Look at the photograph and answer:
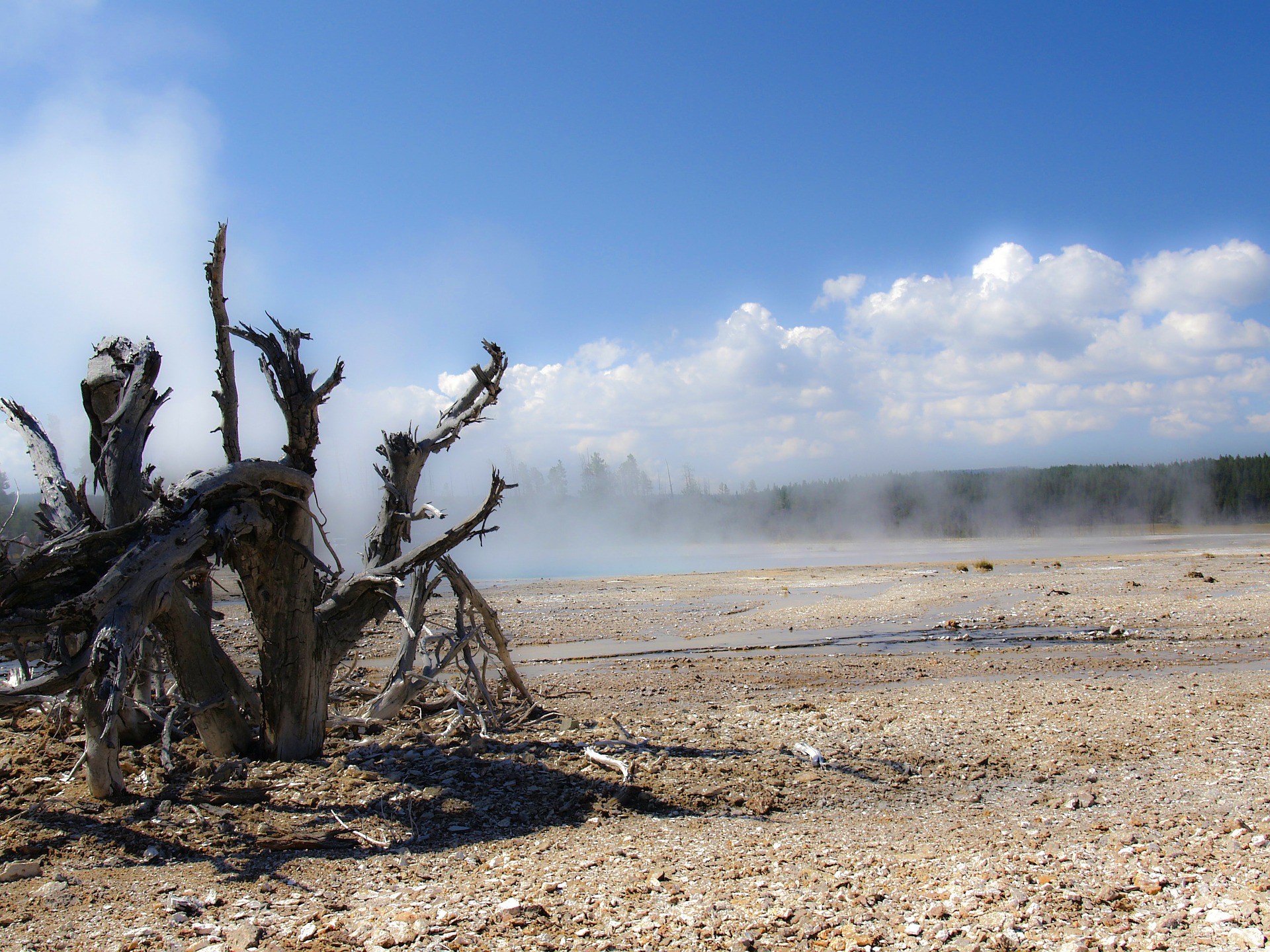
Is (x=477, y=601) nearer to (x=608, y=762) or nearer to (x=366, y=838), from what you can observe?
(x=608, y=762)

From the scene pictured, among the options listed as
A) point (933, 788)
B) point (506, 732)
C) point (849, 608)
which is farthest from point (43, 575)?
point (849, 608)

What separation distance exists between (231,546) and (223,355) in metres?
1.63

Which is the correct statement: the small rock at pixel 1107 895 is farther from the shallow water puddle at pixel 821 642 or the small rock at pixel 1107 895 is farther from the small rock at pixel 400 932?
the shallow water puddle at pixel 821 642

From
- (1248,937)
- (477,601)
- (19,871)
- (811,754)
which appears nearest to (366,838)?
(19,871)

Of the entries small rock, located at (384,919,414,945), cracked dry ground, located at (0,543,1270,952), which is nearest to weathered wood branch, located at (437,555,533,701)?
cracked dry ground, located at (0,543,1270,952)

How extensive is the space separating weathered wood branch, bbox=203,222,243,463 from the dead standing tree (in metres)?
0.01

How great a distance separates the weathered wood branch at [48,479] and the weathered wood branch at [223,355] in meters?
1.20

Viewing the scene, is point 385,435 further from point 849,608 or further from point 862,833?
point 849,608

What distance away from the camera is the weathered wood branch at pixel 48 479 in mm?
6570

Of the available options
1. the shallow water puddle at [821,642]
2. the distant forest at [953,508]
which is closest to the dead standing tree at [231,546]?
the shallow water puddle at [821,642]

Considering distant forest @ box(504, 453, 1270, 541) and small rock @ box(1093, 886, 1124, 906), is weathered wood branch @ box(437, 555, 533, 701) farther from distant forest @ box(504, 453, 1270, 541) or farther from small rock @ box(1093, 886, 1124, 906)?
distant forest @ box(504, 453, 1270, 541)

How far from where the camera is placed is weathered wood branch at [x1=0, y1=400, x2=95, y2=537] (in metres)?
6.57

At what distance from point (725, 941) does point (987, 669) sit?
11.0 meters

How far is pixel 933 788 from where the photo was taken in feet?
22.5
